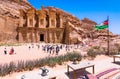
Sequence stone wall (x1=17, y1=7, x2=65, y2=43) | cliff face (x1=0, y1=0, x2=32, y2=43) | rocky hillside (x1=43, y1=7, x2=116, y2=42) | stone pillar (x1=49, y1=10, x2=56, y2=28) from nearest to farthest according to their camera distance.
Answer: cliff face (x1=0, y1=0, x2=32, y2=43), stone wall (x1=17, y1=7, x2=65, y2=43), rocky hillside (x1=43, y1=7, x2=116, y2=42), stone pillar (x1=49, y1=10, x2=56, y2=28)

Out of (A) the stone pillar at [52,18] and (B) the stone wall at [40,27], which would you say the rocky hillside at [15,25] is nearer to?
(B) the stone wall at [40,27]

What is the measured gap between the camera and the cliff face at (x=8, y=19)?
1624 inches

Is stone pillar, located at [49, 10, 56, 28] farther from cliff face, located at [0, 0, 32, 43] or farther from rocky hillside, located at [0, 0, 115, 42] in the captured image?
cliff face, located at [0, 0, 32, 43]

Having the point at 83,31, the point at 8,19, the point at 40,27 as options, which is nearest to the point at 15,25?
the point at 8,19

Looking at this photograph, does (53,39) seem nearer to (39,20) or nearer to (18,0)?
(39,20)

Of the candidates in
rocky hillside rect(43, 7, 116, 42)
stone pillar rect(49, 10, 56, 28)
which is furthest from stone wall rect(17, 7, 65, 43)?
rocky hillside rect(43, 7, 116, 42)

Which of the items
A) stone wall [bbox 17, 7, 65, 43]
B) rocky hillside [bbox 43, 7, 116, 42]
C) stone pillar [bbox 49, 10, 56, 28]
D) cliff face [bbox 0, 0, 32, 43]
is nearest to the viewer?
cliff face [bbox 0, 0, 32, 43]

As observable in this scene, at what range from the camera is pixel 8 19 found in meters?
43.2

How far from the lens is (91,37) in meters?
47.2

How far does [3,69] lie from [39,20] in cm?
3727

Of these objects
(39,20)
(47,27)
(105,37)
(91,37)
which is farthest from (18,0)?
(105,37)

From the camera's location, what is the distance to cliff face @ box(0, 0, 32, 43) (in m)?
41.2

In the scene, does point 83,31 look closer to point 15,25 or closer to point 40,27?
point 40,27

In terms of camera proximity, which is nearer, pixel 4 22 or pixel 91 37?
pixel 4 22
